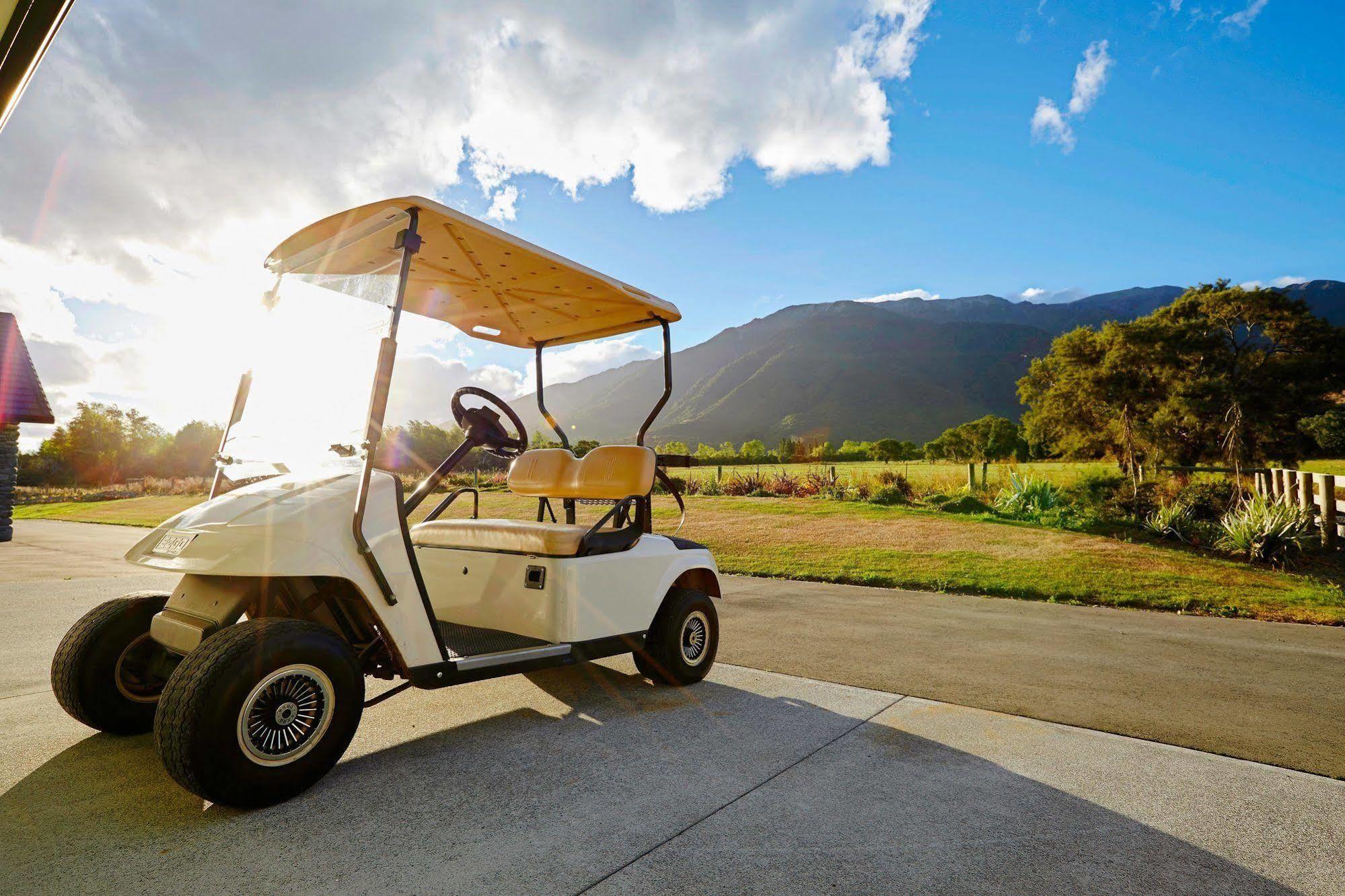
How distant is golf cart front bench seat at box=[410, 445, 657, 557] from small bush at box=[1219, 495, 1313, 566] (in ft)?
32.2

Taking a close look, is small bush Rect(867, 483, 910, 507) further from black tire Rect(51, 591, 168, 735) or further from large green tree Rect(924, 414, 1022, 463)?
large green tree Rect(924, 414, 1022, 463)

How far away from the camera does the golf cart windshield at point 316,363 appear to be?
→ 331 cm

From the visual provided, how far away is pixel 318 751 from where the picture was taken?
8.75 ft

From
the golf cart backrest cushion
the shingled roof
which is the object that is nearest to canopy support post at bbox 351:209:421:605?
the golf cart backrest cushion

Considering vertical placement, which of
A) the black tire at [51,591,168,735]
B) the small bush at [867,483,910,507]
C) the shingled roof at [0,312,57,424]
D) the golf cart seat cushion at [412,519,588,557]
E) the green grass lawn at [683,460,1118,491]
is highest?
the shingled roof at [0,312,57,424]

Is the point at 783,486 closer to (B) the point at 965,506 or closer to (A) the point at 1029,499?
(B) the point at 965,506

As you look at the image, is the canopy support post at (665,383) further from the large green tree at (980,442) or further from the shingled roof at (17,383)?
the large green tree at (980,442)

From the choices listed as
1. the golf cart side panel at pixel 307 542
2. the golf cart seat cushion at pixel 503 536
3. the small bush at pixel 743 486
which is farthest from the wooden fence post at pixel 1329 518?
the golf cart side panel at pixel 307 542

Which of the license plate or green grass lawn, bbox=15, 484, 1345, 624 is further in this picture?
green grass lawn, bbox=15, 484, 1345, 624

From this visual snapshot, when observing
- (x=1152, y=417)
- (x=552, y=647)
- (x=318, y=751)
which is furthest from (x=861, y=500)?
(x=1152, y=417)

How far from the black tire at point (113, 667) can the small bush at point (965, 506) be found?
1368cm

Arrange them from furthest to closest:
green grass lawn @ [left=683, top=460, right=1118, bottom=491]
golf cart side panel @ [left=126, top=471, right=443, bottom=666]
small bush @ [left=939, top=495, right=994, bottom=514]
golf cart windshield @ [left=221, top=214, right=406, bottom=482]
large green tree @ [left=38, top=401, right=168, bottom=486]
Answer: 1. large green tree @ [left=38, top=401, right=168, bottom=486]
2. green grass lawn @ [left=683, top=460, right=1118, bottom=491]
3. small bush @ [left=939, top=495, right=994, bottom=514]
4. golf cart windshield @ [left=221, top=214, right=406, bottom=482]
5. golf cart side panel @ [left=126, top=471, right=443, bottom=666]

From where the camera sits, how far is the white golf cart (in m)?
2.55

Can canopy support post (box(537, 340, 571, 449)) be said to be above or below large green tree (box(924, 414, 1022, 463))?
below
